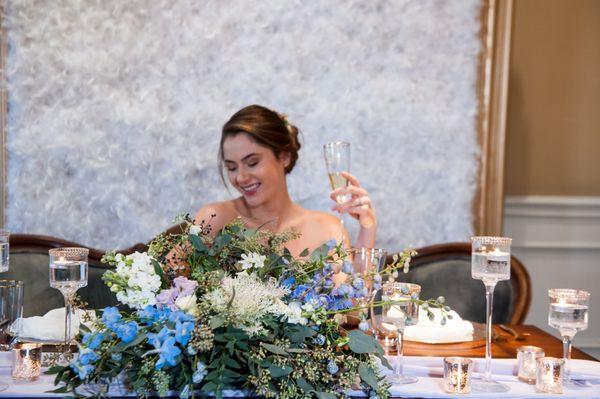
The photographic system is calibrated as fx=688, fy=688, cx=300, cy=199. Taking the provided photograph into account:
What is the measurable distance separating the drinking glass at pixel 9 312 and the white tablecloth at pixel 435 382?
0.04 metres

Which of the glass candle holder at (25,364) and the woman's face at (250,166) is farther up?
the woman's face at (250,166)

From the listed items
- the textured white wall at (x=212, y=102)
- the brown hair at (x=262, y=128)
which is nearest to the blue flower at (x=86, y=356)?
the brown hair at (x=262, y=128)

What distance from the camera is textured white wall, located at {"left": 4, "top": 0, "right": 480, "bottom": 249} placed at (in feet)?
10.00

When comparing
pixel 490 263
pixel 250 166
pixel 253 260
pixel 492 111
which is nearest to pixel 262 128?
pixel 250 166

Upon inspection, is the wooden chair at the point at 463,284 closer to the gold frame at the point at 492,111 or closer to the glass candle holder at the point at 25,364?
the gold frame at the point at 492,111

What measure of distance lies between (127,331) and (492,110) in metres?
2.42

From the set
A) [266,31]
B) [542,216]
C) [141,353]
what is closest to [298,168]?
[266,31]

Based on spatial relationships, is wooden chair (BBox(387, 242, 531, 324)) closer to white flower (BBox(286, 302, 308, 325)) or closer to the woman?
the woman

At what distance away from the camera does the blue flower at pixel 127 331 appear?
117 centimetres

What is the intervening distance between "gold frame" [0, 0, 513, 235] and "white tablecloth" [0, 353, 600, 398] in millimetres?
1591

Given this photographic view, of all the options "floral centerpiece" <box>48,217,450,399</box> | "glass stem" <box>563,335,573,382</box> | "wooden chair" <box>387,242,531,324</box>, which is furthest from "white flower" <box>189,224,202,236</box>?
"wooden chair" <box>387,242,531,324</box>

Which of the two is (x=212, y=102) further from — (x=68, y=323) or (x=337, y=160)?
(x=68, y=323)

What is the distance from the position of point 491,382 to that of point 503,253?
281 mm

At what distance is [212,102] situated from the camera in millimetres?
3102
